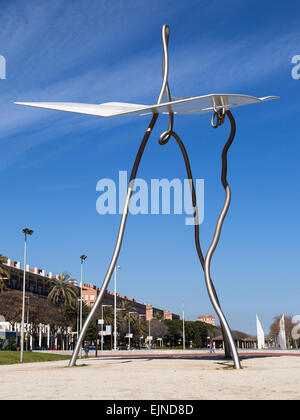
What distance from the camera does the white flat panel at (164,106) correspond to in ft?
56.3

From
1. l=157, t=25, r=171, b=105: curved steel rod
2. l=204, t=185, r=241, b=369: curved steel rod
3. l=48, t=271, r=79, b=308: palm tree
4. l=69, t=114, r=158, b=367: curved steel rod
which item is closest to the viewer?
l=204, t=185, r=241, b=369: curved steel rod

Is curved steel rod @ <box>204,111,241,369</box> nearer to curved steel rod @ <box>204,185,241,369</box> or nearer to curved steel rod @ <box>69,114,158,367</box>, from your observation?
curved steel rod @ <box>204,185,241,369</box>

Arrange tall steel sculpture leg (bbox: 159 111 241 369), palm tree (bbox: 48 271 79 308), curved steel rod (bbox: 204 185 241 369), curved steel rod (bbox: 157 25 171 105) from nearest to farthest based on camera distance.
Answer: tall steel sculpture leg (bbox: 159 111 241 369)
curved steel rod (bbox: 204 185 241 369)
curved steel rod (bbox: 157 25 171 105)
palm tree (bbox: 48 271 79 308)

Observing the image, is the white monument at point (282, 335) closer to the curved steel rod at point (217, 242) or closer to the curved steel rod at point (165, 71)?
the curved steel rod at point (217, 242)

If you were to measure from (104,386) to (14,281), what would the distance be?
80.6 metres

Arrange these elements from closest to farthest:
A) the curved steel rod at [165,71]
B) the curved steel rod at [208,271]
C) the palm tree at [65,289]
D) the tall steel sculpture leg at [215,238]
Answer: the tall steel sculpture leg at [215,238] < the curved steel rod at [208,271] < the curved steel rod at [165,71] < the palm tree at [65,289]

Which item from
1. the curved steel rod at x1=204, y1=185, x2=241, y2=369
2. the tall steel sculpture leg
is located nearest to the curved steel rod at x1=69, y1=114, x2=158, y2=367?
the tall steel sculpture leg

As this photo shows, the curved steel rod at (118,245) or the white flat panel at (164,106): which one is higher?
the white flat panel at (164,106)

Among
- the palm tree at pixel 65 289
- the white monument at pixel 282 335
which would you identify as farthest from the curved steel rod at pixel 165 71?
the white monument at pixel 282 335

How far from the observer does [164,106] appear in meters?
18.0

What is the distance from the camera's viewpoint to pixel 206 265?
59.2ft

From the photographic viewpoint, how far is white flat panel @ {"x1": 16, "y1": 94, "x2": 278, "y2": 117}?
1717 cm

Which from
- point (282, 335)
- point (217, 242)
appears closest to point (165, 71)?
point (217, 242)
